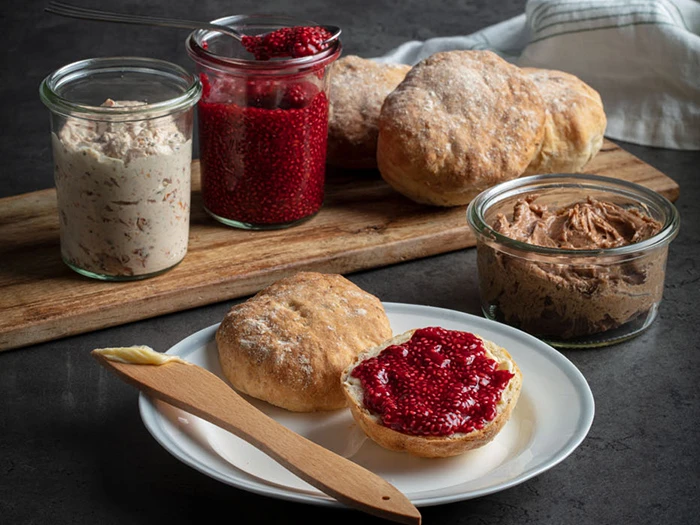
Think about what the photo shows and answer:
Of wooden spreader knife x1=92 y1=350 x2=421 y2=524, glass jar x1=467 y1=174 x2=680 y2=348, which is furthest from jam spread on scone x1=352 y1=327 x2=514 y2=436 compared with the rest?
glass jar x1=467 y1=174 x2=680 y2=348

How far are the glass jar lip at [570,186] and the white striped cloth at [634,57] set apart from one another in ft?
2.61

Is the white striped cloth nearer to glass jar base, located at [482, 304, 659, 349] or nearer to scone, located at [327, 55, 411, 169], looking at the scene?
scone, located at [327, 55, 411, 169]

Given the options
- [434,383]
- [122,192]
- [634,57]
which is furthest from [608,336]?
[634,57]

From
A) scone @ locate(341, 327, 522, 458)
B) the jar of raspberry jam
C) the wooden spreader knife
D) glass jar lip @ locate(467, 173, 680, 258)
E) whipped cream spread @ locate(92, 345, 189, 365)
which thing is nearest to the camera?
the wooden spreader knife

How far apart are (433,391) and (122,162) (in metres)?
0.75

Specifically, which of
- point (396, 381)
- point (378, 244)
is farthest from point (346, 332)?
point (378, 244)

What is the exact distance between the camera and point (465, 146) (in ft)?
6.97

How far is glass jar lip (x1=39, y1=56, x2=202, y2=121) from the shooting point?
70.1 inches

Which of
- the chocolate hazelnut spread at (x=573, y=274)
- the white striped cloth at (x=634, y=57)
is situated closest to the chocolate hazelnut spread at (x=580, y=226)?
the chocolate hazelnut spread at (x=573, y=274)

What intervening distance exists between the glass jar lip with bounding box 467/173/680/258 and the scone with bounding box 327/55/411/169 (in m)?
0.47

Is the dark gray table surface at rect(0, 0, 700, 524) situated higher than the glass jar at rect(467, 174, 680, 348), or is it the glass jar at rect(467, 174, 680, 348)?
the glass jar at rect(467, 174, 680, 348)

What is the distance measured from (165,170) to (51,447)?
1.85ft

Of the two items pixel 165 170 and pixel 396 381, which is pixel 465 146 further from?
pixel 396 381

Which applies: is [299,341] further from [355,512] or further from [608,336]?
Result: [608,336]
